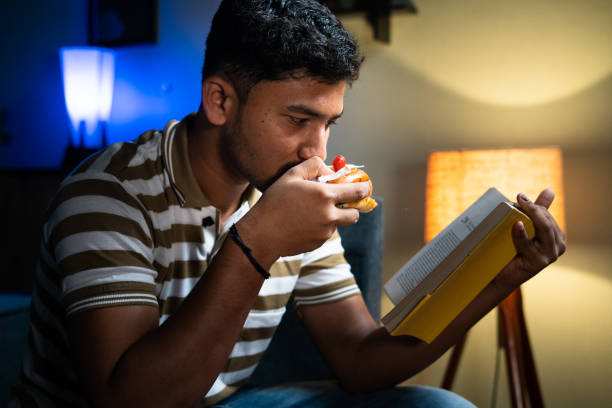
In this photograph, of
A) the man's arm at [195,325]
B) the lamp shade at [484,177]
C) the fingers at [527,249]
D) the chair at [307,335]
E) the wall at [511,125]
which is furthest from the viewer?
the wall at [511,125]

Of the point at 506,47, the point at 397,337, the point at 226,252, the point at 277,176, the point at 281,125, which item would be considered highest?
the point at 506,47

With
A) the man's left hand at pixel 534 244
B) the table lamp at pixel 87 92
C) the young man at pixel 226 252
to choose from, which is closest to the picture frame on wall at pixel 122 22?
the table lamp at pixel 87 92

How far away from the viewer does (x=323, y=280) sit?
1160 mm

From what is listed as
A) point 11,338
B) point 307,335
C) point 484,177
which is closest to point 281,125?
point 307,335

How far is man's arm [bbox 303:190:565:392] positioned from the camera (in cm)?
88

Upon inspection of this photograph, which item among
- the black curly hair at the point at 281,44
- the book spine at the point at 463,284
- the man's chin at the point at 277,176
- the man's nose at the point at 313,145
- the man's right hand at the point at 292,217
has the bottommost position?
the book spine at the point at 463,284

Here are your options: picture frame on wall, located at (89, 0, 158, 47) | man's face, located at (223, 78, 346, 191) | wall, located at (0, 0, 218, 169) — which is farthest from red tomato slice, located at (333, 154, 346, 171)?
picture frame on wall, located at (89, 0, 158, 47)

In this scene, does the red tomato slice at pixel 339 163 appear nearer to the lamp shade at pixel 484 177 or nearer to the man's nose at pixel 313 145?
the man's nose at pixel 313 145

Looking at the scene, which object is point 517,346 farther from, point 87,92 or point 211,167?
point 87,92

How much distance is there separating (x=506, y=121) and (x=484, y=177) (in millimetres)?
466

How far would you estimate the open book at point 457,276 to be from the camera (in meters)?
0.81

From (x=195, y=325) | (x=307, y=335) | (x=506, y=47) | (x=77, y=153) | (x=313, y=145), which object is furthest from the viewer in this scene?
(x=77, y=153)

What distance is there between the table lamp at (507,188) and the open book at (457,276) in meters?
0.83

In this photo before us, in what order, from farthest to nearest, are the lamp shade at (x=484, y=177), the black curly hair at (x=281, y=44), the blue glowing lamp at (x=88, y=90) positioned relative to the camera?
the blue glowing lamp at (x=88, y=90) → the lamp shade at (x=484, y=177) → the black curly hair at (x=281, y=44)
